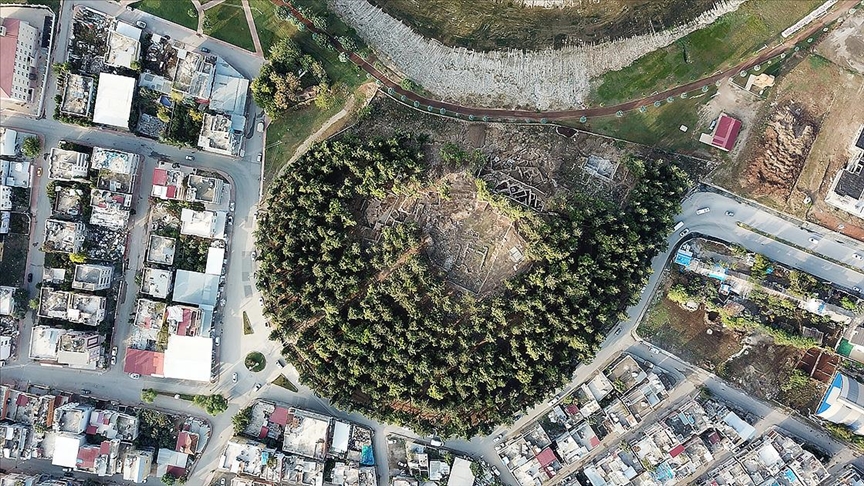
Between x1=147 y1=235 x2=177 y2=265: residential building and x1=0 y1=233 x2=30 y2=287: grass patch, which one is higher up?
x1=147 y1=235 x2=177 y2=265: residential building

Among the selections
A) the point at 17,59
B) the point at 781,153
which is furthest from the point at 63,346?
the point at 781,153

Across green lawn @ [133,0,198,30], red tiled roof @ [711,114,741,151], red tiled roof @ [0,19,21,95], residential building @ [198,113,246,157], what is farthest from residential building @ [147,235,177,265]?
red tiled roof @ [711,114,741,151]

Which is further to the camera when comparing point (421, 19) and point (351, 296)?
point (421, 19)

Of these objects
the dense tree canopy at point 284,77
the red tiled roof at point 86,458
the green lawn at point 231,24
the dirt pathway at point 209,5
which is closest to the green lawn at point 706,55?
the dense tree canopy at point 284,77

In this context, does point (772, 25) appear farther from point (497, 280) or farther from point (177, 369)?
point (177, 369)

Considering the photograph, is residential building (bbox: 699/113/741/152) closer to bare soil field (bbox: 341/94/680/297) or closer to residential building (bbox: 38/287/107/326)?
bare soil field (bbox: 341/94/680/297)

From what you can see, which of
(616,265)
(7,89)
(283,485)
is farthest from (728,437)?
(7,89)
